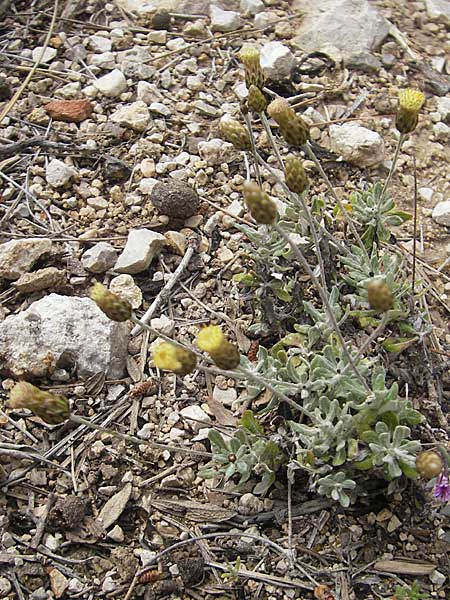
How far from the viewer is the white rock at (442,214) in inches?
150

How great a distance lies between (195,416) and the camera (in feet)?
9.87

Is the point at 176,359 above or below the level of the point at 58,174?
above

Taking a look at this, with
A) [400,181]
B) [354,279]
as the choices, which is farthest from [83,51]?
[354,279]

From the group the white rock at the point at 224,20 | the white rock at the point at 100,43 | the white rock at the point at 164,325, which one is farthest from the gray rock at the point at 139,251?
the white rock at the point at 224,20

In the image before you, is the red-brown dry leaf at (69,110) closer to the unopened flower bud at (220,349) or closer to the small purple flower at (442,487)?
the unopened flower bud at (220,349)

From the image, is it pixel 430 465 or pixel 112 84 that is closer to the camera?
pixel 430 465

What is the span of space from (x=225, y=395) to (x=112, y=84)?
1.94 m

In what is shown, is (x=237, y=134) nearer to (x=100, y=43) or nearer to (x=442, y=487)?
(x=442, y=487)

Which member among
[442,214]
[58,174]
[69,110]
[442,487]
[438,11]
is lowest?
[442,487]

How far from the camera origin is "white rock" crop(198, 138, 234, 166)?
3.84 metres

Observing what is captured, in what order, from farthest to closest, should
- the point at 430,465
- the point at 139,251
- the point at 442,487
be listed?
the point at 139,251, the point at 442,487, the point at 430,465

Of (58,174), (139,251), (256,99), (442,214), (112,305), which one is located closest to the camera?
(112,305)

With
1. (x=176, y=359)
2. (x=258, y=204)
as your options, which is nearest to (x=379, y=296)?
(x=258, y=204)

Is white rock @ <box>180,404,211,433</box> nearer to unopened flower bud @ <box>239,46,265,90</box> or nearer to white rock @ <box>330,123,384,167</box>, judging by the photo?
unopened flower bud @ <box>239,46,265,90</box>
